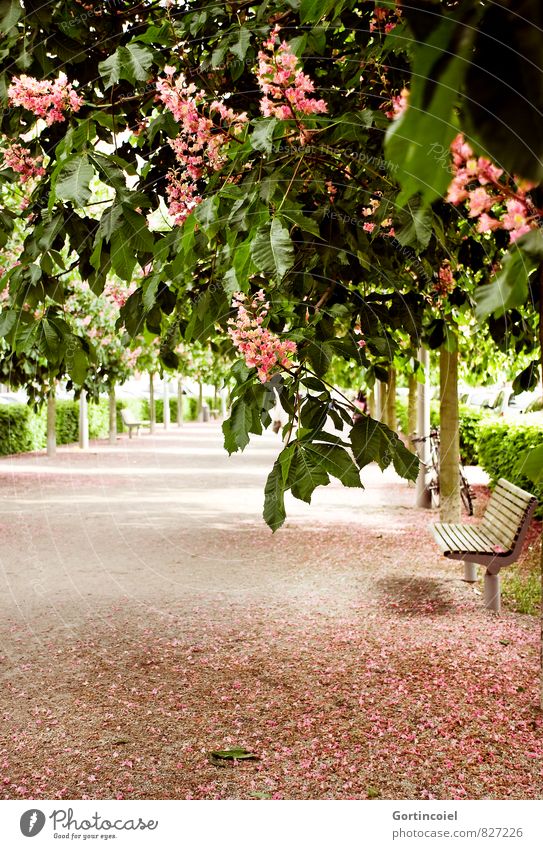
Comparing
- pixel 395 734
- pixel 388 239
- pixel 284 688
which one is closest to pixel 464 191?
pixel 388 239

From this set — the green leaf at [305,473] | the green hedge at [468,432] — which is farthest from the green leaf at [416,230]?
the green hedge at [468,432]

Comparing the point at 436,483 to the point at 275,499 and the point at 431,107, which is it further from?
the point at 431,107

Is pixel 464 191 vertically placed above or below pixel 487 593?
above

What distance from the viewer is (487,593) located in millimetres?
5363

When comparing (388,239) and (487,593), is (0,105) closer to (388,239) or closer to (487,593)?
(388,239)

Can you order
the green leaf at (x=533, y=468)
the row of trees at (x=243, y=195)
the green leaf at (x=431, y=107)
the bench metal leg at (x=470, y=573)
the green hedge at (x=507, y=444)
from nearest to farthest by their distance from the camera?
1. the green leaf at (x=431, y=107)
2. the green leaf at (x=533, y=468)
3. the row of trees at (x=243, y=195)
4. the bench metal leg at (x=470, y=573)
5. the green hedge at (x=507, y=444)

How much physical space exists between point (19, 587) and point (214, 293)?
4.25 m

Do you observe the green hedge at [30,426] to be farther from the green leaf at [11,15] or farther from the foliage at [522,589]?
the green leaf at [11,15]

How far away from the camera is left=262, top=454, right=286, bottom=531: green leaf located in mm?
1874

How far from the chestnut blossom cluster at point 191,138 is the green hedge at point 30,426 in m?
14.0

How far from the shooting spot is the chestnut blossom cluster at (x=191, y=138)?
8.13 ft

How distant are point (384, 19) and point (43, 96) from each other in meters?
1.13

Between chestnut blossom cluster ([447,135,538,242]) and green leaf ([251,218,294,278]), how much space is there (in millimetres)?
1112

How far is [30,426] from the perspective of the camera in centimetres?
1791
